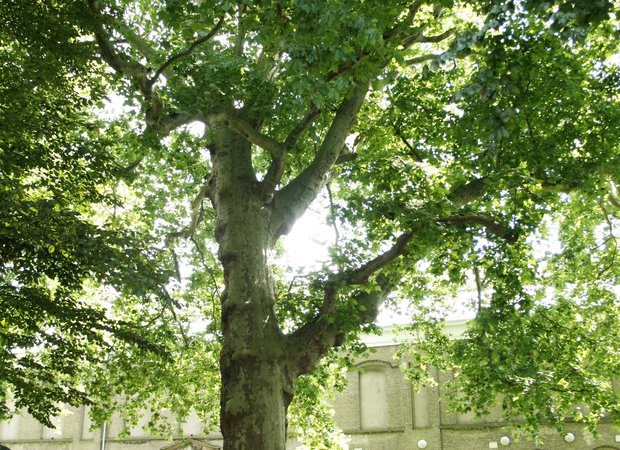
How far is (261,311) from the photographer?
9.44m

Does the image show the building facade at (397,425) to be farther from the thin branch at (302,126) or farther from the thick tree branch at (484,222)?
the thin branch at (302,126)

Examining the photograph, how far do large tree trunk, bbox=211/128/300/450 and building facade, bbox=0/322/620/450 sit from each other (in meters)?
14.8

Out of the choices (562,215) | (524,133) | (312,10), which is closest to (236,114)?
(312,10)

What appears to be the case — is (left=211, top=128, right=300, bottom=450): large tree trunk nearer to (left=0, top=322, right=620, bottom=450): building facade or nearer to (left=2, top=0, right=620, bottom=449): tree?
(left=2, top=0, right=620, bottom=449): tree

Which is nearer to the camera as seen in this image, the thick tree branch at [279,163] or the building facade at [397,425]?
the thick tree branch at [279,163]

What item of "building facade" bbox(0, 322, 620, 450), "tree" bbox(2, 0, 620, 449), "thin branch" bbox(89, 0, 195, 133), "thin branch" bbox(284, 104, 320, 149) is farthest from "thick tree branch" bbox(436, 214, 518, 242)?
"building facade" bbox(0, 322, 620, 450)

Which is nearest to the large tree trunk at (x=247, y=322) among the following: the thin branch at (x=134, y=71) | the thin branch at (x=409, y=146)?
the thin branch at (x=134, y=71)

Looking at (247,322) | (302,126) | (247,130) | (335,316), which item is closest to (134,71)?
(247,130)

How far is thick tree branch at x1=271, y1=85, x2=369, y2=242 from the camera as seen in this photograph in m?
10.8

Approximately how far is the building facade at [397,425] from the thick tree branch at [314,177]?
555 inches

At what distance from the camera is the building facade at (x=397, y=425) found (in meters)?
24.5

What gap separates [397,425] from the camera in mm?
26797

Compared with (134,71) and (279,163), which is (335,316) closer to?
(279,163)

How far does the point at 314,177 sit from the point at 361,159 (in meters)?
0.88
